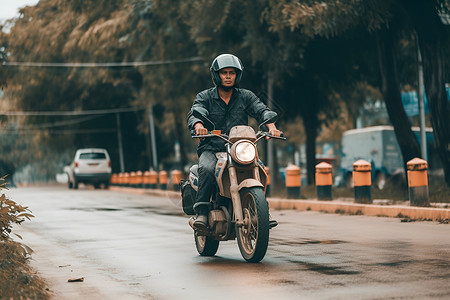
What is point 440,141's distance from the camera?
1725cm

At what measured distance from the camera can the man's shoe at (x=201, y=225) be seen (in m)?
8.37

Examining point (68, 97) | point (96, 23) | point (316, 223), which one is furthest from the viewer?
point (68, 97)

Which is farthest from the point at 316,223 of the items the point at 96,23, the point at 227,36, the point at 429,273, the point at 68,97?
the point at 68,97

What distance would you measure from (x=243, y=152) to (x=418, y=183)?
23.4ft

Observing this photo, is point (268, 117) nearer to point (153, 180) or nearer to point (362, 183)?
point (362, 183)

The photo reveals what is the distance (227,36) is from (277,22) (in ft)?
18.8

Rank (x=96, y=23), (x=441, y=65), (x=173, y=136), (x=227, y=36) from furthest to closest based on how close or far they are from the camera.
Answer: (x=173, y=136) → (x=96, y=23) → (x=227, y=36) → (x=441, y=65)

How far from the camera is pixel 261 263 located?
26.6 ft

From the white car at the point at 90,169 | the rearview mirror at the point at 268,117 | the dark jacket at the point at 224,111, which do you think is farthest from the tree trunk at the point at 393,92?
the white car at the point at 90,169

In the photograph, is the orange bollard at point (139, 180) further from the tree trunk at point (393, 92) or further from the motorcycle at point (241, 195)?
the motorcycle at point (241, 195)

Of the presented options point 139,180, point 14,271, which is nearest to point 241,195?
point 14,271

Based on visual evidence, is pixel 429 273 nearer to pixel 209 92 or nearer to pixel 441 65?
pixel 209 92

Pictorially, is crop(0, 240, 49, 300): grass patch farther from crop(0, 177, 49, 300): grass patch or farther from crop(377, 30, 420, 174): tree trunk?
crop(377, 30, 420, 174): tree trunk

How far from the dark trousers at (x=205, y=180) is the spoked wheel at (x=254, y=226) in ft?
1.56
